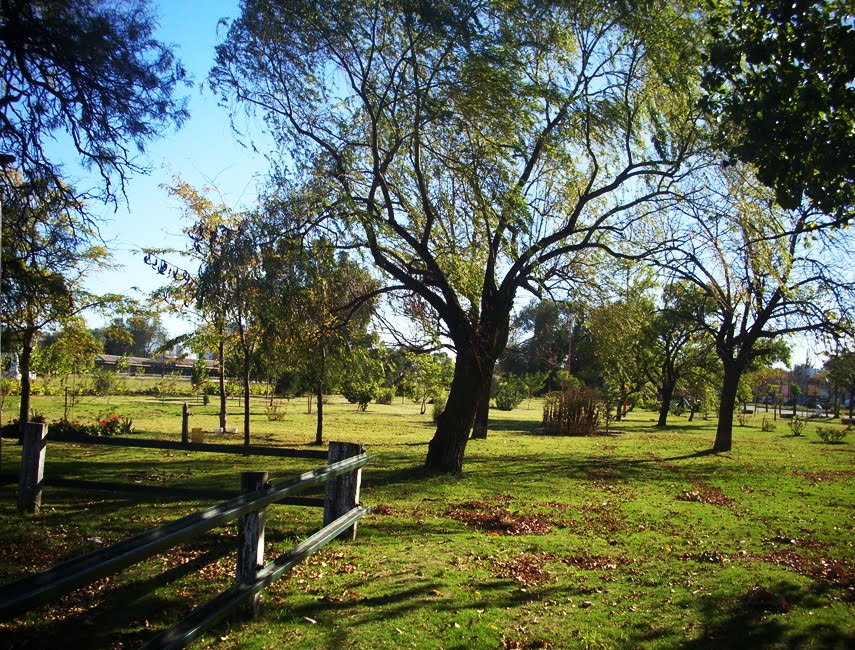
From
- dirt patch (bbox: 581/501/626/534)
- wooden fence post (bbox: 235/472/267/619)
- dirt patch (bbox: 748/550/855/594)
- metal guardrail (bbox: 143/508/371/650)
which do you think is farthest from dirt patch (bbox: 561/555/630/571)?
wooden fence post (bbox: 235/472/267/619)

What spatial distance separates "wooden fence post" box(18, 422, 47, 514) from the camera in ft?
26.5

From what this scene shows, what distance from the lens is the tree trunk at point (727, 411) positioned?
24750 millimetres

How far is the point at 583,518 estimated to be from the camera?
36.0 ft

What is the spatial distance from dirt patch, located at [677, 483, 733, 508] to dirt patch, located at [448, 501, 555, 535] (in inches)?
170

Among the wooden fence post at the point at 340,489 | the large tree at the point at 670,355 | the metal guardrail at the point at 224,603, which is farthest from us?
the large tree at the point at 670,355

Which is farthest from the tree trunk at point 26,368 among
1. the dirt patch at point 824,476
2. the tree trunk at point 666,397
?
the tree trunk at point 666,397

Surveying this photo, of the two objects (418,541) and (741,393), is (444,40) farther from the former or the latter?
(741,393)

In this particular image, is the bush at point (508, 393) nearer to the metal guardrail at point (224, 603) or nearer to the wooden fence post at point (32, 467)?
the wooden fence post at point (32, 467)

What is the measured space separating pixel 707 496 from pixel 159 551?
502 inches

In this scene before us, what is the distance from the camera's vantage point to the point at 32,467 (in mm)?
8375

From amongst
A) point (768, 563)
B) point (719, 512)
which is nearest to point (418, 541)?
point (768, 563)

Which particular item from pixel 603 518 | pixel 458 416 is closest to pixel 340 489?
pixel 603 518

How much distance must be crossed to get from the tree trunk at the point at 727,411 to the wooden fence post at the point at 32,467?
72.7 feet

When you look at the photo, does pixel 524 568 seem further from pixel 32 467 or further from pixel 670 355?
pixel 670 355
